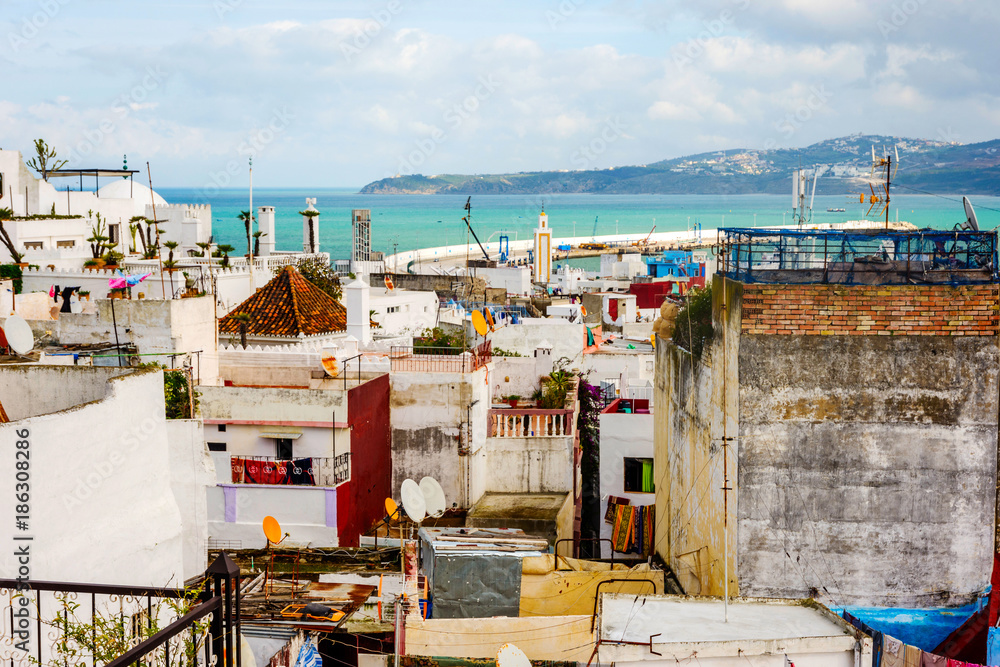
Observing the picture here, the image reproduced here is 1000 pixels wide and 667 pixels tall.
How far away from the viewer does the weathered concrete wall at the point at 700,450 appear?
37.7ft

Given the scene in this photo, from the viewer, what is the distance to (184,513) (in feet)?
44.1

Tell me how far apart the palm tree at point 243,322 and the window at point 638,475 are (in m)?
9.40

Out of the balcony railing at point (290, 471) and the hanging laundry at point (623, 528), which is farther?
the hanging laundry at point (623, 528)

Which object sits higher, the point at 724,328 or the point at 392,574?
the point at 724,328

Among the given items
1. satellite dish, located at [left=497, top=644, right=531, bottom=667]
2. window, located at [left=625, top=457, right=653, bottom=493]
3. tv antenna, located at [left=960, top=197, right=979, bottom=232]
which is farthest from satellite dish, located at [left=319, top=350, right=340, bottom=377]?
tv antenna, located at [left=960, top=197, right=979, bottom=232]

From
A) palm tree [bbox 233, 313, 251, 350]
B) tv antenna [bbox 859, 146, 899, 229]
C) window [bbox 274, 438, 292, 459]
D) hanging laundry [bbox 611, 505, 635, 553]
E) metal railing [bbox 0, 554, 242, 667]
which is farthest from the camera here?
palm tree [bbox 233, 313, 251, 350]

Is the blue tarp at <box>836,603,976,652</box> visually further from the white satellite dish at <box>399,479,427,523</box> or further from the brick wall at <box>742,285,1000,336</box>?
the white satellite dish at <box>399,479,427,523</box>

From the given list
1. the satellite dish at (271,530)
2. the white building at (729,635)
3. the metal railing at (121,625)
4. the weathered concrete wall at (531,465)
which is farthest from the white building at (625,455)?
the metal railing at (121,625)

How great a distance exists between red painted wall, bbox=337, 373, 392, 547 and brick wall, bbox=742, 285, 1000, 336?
8.17m

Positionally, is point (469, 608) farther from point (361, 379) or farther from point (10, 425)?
point (361, 379)

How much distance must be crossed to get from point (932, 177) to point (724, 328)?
632 ft

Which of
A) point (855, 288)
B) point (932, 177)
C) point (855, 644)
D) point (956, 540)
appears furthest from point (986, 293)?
point (932, 177)

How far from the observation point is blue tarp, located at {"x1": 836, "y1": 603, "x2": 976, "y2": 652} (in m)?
11.1

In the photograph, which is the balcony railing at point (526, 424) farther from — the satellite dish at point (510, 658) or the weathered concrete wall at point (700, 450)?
the satellite dish at point (510, 658)
